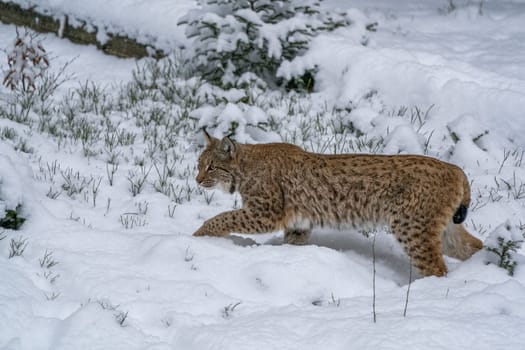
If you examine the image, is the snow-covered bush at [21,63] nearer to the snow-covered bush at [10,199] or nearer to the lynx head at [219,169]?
the snow-covered bush at [10,199]

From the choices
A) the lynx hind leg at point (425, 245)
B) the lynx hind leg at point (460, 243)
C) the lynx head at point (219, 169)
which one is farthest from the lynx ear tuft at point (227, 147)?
the lynx hind leg at point (460, 243)

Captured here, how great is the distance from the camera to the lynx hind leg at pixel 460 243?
17.0ft

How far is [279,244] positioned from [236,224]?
48 cm

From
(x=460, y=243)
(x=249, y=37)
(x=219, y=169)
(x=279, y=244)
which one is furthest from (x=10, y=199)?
(x=249, y=37)

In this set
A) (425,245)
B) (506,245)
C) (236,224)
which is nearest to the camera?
(506,245)

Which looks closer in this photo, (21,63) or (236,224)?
(236,224)

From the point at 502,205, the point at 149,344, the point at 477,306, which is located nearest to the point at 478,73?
the point at 502,205

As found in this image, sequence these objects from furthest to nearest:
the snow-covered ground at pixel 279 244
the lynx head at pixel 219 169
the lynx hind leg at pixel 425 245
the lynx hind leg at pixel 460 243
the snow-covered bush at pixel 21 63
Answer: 1. the snow-covered bush at pixel 21 63
2. the lynx head at pixel 219 169
3. the lynx hind leg at pixel 460 243
4. the lynx hind leg at pixel 425 245
5. the snow-covered ground at pixel 279 244

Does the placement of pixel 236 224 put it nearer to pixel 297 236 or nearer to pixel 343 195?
pixel 297 236

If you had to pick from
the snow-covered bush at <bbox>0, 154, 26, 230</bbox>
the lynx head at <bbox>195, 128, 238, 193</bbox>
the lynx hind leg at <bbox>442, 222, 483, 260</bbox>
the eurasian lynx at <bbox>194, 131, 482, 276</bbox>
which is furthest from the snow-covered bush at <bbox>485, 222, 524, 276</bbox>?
the snow-covered bush at <bbox>0, 154, 26, 230</bbox>

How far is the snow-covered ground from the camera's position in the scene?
3.75 metres

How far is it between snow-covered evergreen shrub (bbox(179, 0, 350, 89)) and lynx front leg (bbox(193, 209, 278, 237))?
3863mm

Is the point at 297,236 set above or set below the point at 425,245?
below

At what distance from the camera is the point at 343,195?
17.0ft
